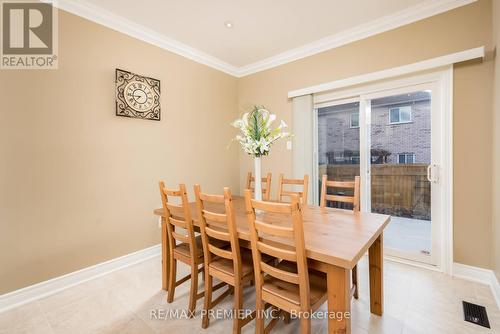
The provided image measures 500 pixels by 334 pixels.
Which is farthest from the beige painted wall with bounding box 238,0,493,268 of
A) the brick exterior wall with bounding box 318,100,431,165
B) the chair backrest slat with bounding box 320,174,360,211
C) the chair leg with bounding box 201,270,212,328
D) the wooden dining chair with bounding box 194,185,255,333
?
the chair leg with bounding box 201,270,212,328

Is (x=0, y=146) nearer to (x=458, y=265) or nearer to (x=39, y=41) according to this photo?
(x=39, y=41)

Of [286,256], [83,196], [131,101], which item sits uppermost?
[131,101]

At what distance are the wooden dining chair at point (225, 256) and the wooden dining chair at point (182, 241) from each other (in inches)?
5.8

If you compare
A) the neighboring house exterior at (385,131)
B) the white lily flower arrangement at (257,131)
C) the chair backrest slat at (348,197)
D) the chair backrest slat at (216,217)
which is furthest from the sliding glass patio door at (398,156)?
the chair backrest slat at (216,217)

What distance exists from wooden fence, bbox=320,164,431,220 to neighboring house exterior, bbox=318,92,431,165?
10 centimetres

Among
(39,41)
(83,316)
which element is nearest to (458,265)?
(83,316)

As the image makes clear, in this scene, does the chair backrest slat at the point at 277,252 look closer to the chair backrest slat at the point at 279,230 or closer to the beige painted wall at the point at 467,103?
the chair backrest slat at the point at 279,230

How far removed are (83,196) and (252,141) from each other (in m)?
1.89

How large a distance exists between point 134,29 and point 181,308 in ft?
9.91

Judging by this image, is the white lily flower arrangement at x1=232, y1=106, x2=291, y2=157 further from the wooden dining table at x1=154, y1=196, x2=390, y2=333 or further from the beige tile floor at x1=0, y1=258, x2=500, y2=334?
the beige tile floor at x1=0, y1=258, x2=500, y2=334

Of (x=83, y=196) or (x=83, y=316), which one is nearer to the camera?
(x=83, y=316)

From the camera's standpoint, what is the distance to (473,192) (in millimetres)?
2199

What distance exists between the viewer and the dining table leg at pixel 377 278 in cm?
175

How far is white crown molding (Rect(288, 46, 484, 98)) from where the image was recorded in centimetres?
214
